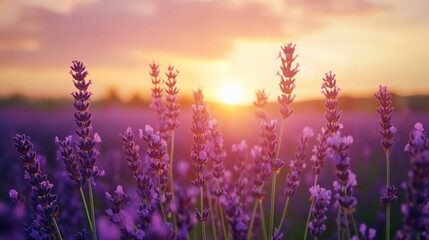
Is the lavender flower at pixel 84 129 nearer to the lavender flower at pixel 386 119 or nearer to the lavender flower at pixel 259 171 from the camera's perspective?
the lavender flower at pixel 259 171

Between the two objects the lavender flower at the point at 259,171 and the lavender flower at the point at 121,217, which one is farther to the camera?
the lavender flower at the point at 259,171

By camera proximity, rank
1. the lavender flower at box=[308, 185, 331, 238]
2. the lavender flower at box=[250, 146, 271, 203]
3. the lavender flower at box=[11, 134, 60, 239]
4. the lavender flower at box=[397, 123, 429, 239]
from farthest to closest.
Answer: the lavender flower at box=[250, 146, 271, 203] → the lavender flower at box=[308, 185, 331, 238] → the lavender flower at box=[11, 134, 60, 239] → the lavender flower at box=[397, 123, 429, 239]

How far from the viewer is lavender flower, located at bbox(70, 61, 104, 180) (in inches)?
93.4

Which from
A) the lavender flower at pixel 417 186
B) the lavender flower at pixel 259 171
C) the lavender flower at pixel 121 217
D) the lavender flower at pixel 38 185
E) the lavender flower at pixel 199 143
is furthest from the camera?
the lavender flower at pixel 259 171

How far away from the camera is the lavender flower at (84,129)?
93.4 inches

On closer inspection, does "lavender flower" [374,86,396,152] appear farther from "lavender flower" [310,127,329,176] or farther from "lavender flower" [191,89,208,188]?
"lavender flower" [191,89,208,188]

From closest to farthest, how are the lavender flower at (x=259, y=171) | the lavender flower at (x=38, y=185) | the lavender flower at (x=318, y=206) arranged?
the lavender flower at (x=38, y=185) → the lavender flower at (x=318, y=206) → the lavender flower at (x=259, y=171)

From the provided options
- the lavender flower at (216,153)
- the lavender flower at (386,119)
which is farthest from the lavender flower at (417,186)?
the lavender flower at (216,153)

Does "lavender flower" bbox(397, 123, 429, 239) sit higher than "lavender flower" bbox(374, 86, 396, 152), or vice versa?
"lavender flower" bbox(374, 86, 396, 152)

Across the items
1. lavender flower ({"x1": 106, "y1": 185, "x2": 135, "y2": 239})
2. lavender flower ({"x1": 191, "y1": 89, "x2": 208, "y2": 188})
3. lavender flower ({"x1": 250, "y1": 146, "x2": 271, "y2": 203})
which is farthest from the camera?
lavender flower ({"x1": 250, "y1": 146, "x2": 271, "y2": 203})

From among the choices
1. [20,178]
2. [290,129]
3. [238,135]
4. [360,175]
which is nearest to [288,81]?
[20,178]

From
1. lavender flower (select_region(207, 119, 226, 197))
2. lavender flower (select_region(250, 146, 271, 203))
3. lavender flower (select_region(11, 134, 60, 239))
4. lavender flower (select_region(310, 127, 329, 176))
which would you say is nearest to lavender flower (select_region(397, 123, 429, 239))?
lavender flower (select_region(310, 127, 329, 176))

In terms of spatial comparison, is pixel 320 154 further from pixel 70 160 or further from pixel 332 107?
pixel 70 160

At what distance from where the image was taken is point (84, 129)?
240 centimetres
